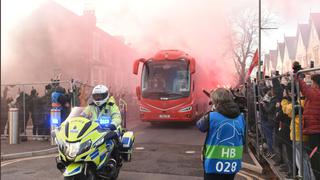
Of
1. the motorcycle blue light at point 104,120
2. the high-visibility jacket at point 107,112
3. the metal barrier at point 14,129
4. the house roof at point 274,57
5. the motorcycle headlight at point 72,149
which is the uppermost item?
the house roof at point 274,57

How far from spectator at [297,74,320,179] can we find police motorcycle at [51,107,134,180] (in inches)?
A: 89.0

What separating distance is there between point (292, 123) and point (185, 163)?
9.31ft

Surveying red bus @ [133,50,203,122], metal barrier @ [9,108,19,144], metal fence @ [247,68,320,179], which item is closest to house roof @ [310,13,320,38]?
metal fence @ [247,68,320,179]

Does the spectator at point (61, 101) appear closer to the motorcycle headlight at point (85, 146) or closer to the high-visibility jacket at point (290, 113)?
the motorcycle headlight at point (85, 146)

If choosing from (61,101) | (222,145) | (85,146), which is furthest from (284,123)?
(61,101)

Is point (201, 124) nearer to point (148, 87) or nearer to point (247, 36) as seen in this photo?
point (148, 87)

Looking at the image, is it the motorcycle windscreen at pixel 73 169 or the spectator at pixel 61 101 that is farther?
the spectator at pixel 61 101

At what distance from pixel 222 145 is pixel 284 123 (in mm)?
2164

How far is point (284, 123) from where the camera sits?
17.6ft

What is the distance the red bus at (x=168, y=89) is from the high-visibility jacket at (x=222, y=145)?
8698mm

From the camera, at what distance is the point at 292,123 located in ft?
15.2

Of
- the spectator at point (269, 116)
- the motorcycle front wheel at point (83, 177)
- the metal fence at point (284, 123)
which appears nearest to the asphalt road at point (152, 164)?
the spectator at point (269, 116)

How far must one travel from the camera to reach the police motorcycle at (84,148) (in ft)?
13.3

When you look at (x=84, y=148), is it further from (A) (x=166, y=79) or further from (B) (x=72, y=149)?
(A) (x=166, y=79)
